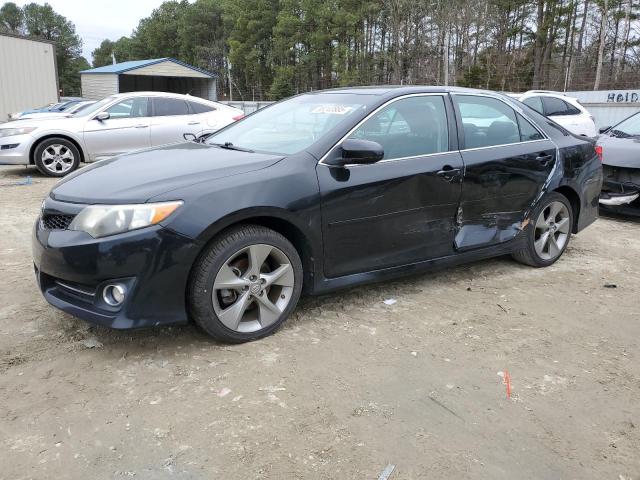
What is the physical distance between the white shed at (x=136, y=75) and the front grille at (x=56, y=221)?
123 feet

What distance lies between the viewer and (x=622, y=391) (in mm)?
2990

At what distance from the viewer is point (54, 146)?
9.62 meters

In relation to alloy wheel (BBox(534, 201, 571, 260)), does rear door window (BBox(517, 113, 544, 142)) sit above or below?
above

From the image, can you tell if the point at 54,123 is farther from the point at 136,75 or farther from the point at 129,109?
the point at 136,75

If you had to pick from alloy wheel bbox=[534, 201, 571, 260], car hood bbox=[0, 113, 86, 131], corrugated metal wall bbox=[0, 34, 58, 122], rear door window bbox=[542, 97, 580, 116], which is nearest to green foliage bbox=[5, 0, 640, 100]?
rear door window bbox=[542, 97, 580, 116]

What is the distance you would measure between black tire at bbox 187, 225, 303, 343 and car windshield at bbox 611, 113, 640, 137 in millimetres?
6181

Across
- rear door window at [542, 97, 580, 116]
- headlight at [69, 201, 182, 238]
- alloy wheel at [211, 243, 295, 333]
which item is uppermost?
rear door window at [542, 97, 580, 116]

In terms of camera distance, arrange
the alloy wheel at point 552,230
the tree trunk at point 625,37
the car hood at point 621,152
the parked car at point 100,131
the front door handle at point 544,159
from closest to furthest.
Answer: the front door handle at point 544,159 → the alloy wheel at point 552,230 → the car hood at point 621,152 → the parked car at point 100,131 → the tree trunk at point 625,37

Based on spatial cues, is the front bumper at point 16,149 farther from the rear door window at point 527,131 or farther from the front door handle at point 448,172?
the rear door window at point 527,131

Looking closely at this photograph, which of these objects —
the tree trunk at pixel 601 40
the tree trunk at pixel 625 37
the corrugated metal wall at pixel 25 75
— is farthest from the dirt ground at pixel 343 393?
the tree trunk at pixel 625 37

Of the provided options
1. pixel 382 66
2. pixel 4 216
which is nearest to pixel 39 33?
pixel 382 66

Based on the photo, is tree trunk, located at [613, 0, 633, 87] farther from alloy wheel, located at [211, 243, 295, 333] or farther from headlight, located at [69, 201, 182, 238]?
headlight, located at [69, 201, 182, 238]

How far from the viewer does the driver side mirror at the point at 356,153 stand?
3441 mm

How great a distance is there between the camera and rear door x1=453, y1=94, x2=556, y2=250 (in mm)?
4230
